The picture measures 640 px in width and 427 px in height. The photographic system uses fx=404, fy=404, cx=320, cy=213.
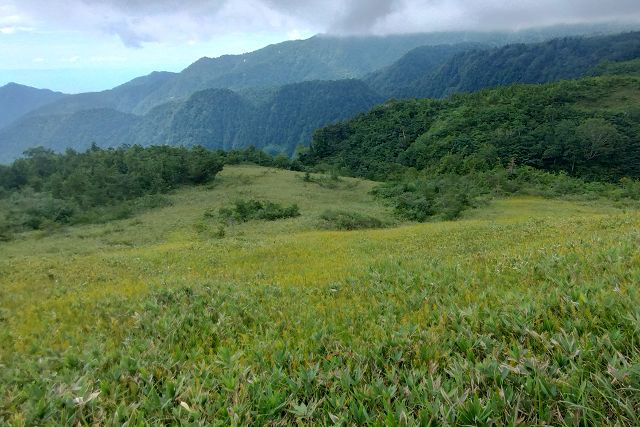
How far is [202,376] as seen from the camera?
13.0 feet

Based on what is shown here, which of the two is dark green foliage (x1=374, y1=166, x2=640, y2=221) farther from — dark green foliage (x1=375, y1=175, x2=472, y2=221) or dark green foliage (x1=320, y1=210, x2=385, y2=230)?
dark green foliage (x1=320, y1=210, x2=385, y2=230)

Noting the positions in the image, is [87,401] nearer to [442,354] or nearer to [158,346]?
[158,346]

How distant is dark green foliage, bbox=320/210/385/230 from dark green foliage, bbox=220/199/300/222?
5.80 meters

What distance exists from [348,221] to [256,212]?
11.3 meters

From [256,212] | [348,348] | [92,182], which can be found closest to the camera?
[348,348]

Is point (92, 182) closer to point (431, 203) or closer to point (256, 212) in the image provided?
point (256, 212)

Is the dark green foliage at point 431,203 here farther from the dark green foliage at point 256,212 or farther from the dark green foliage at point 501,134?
the dark green foliage at point 501,134

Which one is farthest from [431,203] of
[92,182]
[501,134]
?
[501,134]

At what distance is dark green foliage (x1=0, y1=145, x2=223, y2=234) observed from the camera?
4962 centimetres

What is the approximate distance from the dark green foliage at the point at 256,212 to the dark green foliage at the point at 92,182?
56.0 feet

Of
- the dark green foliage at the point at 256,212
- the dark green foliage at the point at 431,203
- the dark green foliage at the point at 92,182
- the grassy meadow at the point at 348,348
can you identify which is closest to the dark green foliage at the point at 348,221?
the dark green foliage at the point at 256,212

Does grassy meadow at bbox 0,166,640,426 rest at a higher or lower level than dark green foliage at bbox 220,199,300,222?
higher

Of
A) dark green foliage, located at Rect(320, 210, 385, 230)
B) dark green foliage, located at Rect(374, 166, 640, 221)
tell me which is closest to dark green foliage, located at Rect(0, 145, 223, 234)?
dark green foliage, located at Rect(320, 210, 385, 230)

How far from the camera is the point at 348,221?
34.5 meters
